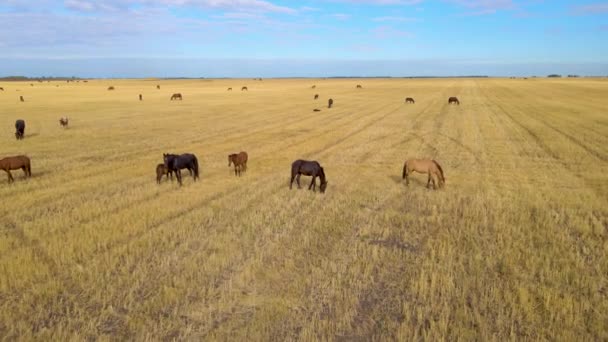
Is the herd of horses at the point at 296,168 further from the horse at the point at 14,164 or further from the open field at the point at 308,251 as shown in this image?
the open field at the point at 308,251

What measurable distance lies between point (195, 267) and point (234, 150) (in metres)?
13.0

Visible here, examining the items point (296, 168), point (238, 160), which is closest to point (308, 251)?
point (296, 168)

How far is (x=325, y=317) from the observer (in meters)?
6.07

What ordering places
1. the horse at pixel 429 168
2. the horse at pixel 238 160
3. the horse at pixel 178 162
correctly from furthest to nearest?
the horse at pixel 238 160, the horse at pixel 178 162, the horse at pixel 429 168

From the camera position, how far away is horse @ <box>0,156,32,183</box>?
44.7 ft

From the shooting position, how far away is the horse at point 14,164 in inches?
536

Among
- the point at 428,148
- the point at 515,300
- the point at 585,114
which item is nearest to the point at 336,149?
the point at 428,148

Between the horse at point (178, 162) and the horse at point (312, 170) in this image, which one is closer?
the horse at point (312, 170)

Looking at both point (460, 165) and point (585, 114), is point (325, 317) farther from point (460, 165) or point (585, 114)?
point (585, 114)

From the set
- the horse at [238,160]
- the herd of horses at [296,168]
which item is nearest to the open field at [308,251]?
the herd of horses at [296,168]

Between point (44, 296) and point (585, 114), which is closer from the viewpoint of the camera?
point (44, 296)

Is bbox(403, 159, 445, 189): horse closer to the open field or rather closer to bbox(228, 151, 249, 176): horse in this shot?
the open field

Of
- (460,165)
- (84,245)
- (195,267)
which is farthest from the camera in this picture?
(460,165)

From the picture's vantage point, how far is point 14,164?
13930 millimetres
